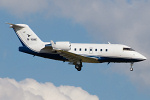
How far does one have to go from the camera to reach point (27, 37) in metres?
44.1

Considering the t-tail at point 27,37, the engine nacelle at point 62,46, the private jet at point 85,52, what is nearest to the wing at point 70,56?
the private jet at point 85,52

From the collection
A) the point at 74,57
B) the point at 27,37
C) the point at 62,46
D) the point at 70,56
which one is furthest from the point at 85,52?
the point at 27,37

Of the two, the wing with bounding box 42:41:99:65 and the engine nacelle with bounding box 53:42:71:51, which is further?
the engine nacelle with bounding box 53:42:71:51

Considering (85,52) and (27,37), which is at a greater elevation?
(27,37)

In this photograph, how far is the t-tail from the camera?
43.2 m

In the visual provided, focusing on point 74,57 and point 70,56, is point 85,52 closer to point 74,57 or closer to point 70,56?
point 74,57

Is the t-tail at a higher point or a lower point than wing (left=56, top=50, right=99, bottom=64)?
higher

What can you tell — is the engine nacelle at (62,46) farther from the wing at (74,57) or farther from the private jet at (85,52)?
the wing at (74,57)

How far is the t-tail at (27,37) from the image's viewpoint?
43.2 meters

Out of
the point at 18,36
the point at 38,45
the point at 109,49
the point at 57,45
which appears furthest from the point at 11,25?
the point at 109,49

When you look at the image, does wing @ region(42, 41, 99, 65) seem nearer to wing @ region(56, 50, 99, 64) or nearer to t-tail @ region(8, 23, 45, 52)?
wing @ region(56, 50, 99, 64)

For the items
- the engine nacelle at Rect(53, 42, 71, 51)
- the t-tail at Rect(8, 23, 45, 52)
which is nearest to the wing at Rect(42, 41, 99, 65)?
the engine nacelle at Rect(53, 42, 71, 51)

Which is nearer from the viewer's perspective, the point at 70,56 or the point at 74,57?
the point at 70,56

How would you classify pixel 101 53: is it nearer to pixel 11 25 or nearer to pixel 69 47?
pixel 69 47
